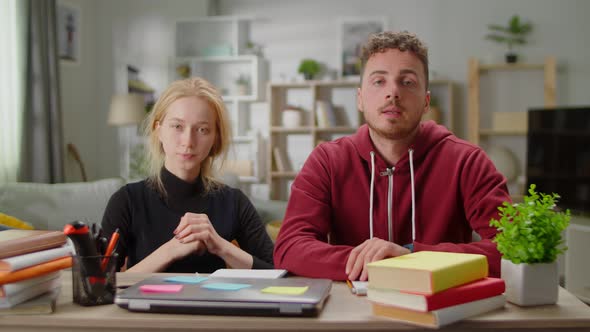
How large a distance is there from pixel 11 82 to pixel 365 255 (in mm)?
3721

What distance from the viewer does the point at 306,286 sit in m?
1.07

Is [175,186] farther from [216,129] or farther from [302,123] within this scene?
[302,123]

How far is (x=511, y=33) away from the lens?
5.57 m

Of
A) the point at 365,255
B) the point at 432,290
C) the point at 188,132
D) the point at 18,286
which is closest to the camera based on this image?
the point at 432,290

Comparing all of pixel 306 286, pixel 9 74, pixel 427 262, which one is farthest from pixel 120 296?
pixel 9 74

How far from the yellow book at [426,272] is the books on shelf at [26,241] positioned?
1.85 ft

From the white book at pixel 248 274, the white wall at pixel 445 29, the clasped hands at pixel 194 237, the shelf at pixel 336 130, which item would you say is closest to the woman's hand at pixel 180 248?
the clasped hands at pixel 194 237

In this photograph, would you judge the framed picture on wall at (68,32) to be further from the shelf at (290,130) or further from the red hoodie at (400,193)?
the red hoodie at (400,193)

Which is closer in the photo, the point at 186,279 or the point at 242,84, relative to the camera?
the point at 186,279

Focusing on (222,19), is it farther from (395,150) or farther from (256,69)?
(395,150)

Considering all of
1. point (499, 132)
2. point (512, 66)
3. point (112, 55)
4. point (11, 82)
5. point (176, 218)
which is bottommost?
point (176, 218)

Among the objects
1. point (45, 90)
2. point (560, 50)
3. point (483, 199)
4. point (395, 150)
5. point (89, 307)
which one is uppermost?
point (560, 50)

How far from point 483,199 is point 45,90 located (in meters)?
3.77

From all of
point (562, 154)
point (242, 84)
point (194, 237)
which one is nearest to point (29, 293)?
point (194, 237)
